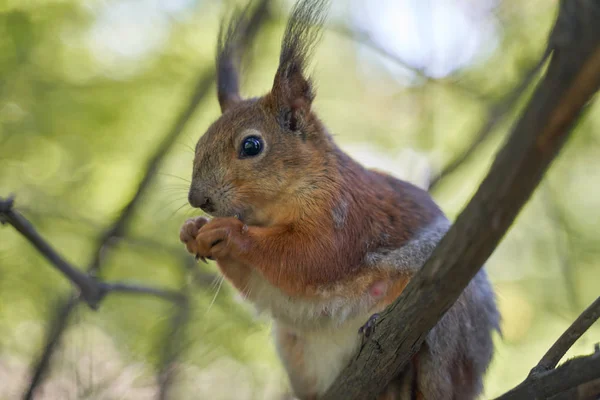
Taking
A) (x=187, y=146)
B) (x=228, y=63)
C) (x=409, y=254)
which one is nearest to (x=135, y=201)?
(x=187, y=146)

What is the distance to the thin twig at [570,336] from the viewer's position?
1.60 m

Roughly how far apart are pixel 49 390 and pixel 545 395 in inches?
63.4

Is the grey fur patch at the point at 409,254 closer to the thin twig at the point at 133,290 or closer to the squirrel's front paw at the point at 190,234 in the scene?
the squirrel's front paw at the point at 190,234

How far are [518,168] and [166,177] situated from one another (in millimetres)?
2264

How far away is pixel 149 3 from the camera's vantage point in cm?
320

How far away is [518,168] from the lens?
1.08m

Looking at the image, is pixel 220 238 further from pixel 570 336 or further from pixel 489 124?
pixel 489 124

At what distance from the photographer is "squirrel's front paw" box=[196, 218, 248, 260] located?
2102 mm

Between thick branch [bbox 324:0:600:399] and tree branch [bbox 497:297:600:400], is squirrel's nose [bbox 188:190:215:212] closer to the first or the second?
thick branch [bbox 324:0:600:399]

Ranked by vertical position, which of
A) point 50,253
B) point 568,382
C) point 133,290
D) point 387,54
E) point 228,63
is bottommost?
point 133,290

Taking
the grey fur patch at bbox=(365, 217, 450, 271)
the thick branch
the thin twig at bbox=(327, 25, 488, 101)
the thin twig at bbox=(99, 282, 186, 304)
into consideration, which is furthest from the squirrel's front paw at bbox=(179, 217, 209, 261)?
the thin twig at bbox=(327, 25, 488, 101)

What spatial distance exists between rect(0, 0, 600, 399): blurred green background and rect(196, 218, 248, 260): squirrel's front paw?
389mm

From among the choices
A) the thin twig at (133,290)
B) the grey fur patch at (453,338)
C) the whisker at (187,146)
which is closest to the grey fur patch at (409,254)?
the grey fur patch at (453,338)

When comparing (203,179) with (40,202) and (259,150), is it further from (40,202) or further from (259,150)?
(40,202)
